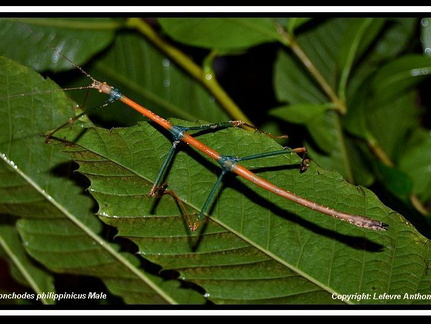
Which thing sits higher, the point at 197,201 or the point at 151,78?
the point at 151,78

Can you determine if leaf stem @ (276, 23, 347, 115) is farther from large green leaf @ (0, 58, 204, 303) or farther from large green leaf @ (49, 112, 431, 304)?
large green leaf @ (0, 58, 204, 303)

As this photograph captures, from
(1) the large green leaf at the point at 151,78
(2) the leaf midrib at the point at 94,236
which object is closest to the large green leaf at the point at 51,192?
(2) the leaf midrib at the point at 94,236

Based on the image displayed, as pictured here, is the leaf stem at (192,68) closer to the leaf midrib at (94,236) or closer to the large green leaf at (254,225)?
the large green leaf at (254,225)

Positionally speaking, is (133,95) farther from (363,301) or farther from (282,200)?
(363,301)

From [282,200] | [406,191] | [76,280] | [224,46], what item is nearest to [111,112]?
[224,46]

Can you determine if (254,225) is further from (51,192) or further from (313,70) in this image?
(313,70)

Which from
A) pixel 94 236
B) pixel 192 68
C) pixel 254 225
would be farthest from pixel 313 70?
pixel 94 236

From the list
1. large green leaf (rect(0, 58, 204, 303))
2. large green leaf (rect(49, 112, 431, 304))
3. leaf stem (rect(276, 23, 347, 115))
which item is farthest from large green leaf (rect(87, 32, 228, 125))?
large green leaf (rect(49, 112, 431, 304))
